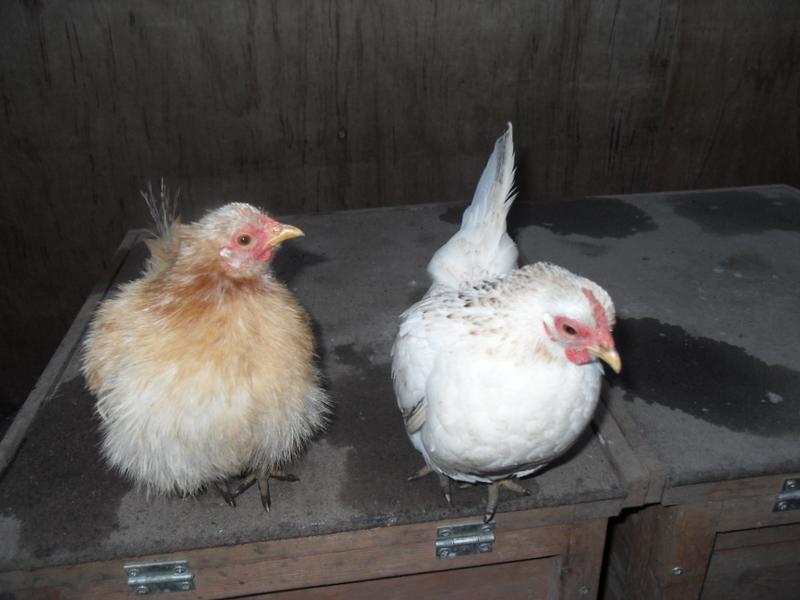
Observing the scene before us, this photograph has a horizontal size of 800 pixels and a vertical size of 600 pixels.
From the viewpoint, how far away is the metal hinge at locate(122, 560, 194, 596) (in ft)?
3.63

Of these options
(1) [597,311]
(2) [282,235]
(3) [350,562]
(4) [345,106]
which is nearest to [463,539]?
(3) [350,562]

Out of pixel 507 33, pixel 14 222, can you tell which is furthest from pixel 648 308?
pixel 14 222

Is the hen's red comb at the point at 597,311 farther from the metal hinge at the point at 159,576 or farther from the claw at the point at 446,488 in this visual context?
the metal hinge at the point at 159,576

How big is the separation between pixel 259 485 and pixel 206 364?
33 cm

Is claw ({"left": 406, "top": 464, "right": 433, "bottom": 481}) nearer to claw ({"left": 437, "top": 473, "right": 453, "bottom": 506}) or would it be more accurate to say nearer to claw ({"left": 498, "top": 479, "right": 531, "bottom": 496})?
claw ({"left": 437, "top": 473, "right": 453, "bottom": 506})

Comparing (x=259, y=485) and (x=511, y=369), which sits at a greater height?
(x=511, y=369)

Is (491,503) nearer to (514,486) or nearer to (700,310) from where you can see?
(514,486)

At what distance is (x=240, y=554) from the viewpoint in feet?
3.71

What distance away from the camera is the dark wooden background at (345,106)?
2.43m

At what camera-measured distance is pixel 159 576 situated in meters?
1.12

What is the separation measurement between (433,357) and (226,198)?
1972 millimetres

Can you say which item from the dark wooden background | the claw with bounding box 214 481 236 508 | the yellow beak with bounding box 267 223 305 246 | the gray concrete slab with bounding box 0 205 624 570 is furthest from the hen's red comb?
the dark wooden background

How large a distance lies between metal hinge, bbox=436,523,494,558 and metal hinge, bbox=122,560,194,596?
51cm

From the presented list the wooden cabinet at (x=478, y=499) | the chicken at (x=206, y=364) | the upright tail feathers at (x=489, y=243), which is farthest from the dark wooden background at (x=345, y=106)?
the chicken at (x=206, y=364)
